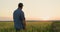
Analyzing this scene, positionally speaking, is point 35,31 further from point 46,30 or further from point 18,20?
point 18,20

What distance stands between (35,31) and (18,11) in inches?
72.2

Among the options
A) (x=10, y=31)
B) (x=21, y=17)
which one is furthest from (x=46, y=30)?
(x=21, y=17)

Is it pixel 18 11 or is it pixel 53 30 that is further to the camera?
pixel 18 11

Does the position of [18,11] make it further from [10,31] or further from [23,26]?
[10,31]

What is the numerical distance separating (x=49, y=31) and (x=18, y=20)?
1805 mm

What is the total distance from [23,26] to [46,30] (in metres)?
1.66

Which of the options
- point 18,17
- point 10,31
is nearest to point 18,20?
point 18,17

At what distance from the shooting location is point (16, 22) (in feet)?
20.1

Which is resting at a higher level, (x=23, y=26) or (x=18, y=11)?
(x=18, y=11)

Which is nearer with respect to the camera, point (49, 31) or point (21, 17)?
point (49, 31)

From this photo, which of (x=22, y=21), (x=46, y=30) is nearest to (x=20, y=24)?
(x=22, y=21)

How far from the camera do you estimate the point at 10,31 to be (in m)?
4.34

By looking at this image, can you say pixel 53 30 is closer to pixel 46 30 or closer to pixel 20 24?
pixel 46 30

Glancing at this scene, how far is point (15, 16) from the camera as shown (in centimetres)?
609
